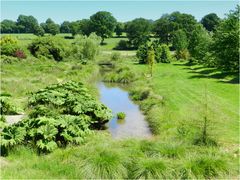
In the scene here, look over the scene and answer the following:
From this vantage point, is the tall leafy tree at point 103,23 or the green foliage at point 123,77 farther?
the tall leafy tree at point 103,23

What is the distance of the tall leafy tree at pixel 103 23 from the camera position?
3841 inches

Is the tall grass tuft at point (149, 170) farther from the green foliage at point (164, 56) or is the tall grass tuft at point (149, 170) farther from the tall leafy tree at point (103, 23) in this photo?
the tall leafy tree at point (103, 23)

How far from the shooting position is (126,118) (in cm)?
1955

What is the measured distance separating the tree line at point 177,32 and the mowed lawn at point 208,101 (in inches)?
112

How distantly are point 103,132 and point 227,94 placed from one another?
36.1 ft

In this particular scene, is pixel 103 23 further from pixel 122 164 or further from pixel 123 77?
pixel 122 164

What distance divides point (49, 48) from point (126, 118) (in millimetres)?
32024

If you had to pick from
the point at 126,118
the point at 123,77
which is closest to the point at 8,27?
the point at 123,77

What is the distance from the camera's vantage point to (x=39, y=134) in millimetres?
11953

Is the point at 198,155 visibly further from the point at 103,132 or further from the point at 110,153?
the point at 103,132

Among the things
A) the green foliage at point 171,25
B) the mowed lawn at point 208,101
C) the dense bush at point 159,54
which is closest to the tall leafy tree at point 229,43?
the mowed lawn at point 208,101

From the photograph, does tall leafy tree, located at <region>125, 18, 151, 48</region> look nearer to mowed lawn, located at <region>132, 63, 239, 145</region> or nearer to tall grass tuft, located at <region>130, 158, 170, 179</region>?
mowed lawn, located at <region>132, 63, 239, 145</region>

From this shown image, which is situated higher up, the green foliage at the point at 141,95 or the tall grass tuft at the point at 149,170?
the tall grass tuft at the point at 149,170

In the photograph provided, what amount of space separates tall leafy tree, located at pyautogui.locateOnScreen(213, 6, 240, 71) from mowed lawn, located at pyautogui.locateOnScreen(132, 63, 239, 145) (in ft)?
4.48
